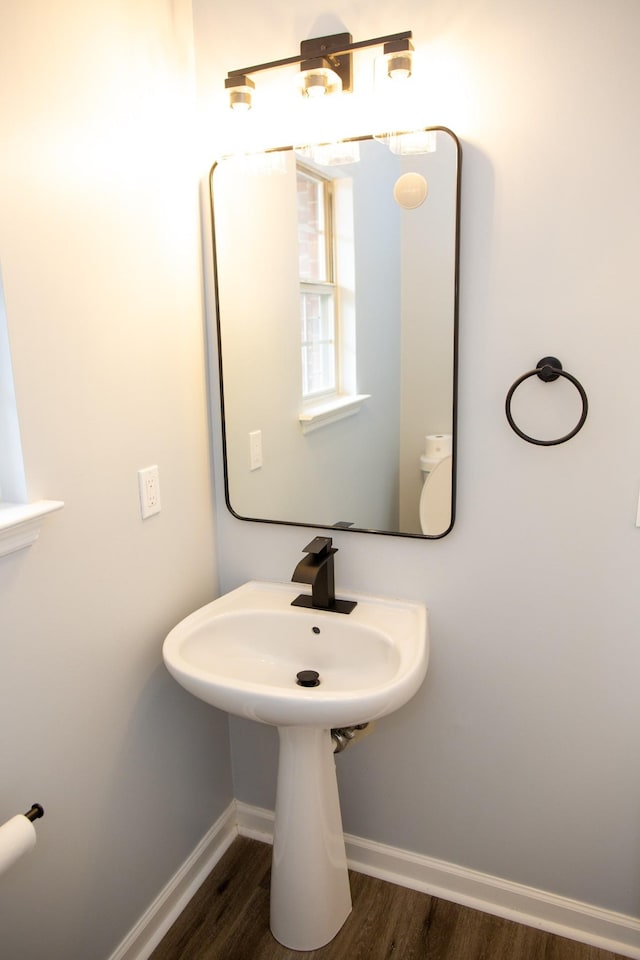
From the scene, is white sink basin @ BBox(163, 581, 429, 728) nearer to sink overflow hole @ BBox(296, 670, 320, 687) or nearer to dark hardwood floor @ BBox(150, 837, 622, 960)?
sink overflow hole @ BBox(296, 670, 320, 687)

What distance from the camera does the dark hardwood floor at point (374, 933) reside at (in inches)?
64.9

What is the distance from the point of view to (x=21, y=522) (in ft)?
3.77

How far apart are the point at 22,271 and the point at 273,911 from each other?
161 cm

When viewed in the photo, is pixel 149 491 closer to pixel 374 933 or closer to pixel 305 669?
pixel 305 669

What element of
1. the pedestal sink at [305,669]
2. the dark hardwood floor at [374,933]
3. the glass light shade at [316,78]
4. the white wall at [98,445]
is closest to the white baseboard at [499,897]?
the dark hardwood floor at [374,933]

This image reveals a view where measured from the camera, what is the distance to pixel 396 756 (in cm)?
180

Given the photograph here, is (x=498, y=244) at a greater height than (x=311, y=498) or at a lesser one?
greater

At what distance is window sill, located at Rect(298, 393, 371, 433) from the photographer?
64.8 inches

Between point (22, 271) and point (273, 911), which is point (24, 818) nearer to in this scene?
point (273, 911)

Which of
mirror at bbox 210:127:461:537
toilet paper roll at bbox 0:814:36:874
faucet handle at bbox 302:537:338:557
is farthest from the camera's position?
faucet handle at bbox 302:537:338:557

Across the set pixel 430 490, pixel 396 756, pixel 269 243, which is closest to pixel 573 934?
pixel 396 756

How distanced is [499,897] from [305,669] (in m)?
0.82

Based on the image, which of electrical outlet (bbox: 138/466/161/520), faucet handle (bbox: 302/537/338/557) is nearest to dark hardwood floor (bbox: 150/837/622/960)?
faucet handle (bbox: 302/537/338/557)

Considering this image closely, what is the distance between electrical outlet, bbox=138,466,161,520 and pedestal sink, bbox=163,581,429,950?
29cm
